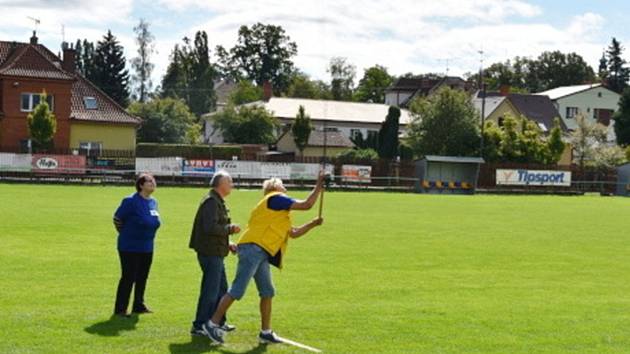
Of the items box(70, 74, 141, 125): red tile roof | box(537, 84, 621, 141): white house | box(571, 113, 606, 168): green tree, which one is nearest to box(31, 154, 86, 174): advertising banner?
box(70, 74, 141, 125): red tile roof

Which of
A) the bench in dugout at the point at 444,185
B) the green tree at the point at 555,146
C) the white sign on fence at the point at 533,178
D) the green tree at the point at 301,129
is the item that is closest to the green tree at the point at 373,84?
the green tree at the point at 301,129

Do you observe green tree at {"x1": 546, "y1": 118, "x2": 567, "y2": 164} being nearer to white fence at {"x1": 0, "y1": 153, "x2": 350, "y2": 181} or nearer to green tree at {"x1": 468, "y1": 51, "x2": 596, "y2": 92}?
white fence at {"x1": 0, "y1": 153, "x2": 350, "y2": 181}

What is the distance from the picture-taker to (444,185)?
215 ft

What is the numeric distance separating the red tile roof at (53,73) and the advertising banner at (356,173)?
1697 cm

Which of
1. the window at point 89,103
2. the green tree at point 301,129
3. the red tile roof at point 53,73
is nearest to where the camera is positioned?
the red tile roof at point 53,73

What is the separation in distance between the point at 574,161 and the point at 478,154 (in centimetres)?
2156

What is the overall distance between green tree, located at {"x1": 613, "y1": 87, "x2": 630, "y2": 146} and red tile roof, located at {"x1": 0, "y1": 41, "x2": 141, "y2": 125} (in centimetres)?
5917

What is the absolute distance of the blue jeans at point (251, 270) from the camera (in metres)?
10.3

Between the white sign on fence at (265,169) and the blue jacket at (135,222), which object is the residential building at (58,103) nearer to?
the white sign on fence at (265,169)

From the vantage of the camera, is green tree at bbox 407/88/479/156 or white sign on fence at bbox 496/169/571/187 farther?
green tree at bbox 407/88/479/156

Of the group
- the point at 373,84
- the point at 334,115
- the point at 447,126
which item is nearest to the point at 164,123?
the point at 334,115

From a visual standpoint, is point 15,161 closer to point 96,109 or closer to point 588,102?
point 96,109

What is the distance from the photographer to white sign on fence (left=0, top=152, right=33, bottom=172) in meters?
53.6

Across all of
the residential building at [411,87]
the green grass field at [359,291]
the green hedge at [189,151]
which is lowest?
the green grass field at [359,291]
